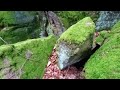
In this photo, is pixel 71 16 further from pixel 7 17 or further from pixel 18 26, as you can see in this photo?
pixel 7 17

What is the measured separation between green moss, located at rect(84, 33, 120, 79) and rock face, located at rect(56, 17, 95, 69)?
27cm

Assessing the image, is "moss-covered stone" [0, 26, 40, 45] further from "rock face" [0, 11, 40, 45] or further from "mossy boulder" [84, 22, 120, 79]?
"mossy boulder" [84, 22, 120, 79]

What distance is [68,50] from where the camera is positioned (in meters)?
5.90

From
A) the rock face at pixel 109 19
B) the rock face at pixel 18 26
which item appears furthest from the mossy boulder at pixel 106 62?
the rock face at pixel 18 26

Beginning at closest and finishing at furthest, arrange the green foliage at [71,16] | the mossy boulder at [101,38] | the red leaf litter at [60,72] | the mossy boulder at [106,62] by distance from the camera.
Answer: the mossy boulder at [106,62] → the red leaf litter at [60,72] → the mossy boulder at [101,38] → the green foliage at [71,16]

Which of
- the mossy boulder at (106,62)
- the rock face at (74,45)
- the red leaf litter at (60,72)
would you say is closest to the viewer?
the mossy boulder at (106,62)

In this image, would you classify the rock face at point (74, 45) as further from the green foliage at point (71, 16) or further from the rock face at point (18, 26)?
the rock face at point (18, 26)

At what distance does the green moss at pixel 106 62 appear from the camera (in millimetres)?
5375

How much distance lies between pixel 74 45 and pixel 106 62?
0.79 meters

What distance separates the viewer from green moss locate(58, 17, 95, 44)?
597 cm

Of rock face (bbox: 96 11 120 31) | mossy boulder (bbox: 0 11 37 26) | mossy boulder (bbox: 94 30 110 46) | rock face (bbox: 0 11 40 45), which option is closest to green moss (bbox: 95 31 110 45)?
mossy boulder (bbox: 94 30 110 46)
